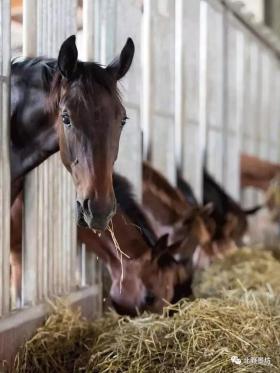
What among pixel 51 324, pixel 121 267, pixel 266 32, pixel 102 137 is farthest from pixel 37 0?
pixel 266 32

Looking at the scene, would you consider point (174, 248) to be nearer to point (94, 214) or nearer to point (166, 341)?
point (166, 341)

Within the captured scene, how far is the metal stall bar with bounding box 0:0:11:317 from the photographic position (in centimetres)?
211

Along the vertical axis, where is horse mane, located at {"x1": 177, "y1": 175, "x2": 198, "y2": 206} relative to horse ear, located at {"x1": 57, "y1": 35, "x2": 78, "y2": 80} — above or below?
below

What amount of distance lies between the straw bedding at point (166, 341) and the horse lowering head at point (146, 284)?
2.7 inches

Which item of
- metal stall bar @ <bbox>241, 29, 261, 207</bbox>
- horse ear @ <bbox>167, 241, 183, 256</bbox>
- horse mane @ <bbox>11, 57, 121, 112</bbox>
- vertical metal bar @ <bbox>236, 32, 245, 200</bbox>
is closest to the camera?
horse mane @ <bbox>11, 57, 121, 112</bbox>

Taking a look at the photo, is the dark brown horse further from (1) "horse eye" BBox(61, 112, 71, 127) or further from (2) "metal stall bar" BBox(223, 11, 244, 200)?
(2) "metal stall bar" BBox(223, 11, 244, 200)

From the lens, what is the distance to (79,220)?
1.86 meters

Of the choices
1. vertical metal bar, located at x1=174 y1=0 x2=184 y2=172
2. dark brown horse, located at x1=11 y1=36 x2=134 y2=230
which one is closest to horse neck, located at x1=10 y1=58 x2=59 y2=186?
dark brown horse, located at x1=11 y1=36 x2=134 y2=230

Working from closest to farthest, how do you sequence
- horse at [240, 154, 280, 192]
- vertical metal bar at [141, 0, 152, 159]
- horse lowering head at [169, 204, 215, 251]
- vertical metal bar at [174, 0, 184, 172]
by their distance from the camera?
vertical metal bar at [141, 0, 152, 159], horse lowering head at [169, 204, 215, 251], vertical metal bar at [174, 0, 184, 172], horse at [240, 154, 280, 192]

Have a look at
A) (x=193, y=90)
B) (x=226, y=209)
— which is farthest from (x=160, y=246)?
(x=226, y=209)

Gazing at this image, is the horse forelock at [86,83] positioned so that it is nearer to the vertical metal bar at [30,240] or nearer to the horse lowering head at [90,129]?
the horse lowering head at [90,129]

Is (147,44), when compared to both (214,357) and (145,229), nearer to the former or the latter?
(145,229)

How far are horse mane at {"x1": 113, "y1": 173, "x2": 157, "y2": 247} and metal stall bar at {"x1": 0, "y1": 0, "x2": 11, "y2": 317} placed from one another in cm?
40

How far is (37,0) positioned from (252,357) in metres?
1.50
